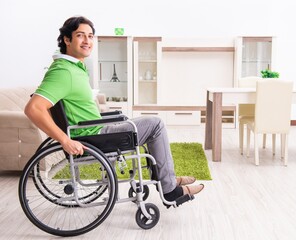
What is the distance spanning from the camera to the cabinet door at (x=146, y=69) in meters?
6.43

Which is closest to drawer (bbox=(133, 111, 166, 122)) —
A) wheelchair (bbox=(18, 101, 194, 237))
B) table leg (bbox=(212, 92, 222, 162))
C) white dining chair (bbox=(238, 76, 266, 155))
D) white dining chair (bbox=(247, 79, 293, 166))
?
white dining chair (bbox=(238, 76, 266, 155))

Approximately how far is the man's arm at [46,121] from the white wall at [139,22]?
15.2 feet

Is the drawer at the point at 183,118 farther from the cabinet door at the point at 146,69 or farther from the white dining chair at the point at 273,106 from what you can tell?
the white dining chair at the point at 273,106

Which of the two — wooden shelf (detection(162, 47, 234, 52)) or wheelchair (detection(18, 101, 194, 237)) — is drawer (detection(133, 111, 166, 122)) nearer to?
wooden shelf (detection(162, 47, 234, 52))

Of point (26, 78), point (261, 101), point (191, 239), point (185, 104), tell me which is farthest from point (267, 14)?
point (191, 239)

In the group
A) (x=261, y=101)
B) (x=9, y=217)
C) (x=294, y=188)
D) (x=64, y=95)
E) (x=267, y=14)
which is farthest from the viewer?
(x=267, y=14)

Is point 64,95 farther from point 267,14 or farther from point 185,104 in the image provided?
point 267,14

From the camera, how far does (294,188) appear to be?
321 cm

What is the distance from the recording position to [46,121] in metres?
2.13

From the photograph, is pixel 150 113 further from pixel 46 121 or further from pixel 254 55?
pixel 46 121

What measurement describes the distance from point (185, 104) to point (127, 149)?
442cm

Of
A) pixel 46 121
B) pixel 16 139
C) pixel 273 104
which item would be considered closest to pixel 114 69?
pixel 273 104

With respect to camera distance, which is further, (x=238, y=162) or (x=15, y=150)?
(x=238, y=162)

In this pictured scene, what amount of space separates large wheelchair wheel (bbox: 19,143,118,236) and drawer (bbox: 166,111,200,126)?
3309 mm
